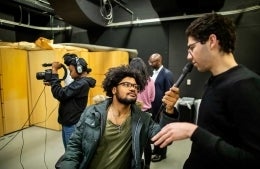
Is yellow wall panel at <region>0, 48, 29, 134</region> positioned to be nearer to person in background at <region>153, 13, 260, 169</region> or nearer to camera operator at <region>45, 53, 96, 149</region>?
camera operator at <region>45, 53, 96, 149</region>

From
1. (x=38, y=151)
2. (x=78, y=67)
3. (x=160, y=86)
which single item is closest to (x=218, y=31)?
(x=78, y=67)

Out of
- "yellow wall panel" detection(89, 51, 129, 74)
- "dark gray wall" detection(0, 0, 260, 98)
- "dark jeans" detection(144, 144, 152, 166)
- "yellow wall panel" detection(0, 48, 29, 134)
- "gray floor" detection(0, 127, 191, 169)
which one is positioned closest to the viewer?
"dark jeans" detection(144, 144, 152, 166)

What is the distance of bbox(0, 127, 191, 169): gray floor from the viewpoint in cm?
298

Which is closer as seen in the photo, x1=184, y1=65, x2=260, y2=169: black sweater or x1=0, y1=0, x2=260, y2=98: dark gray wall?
x1=184, y1=65, x2=260, y2=169: black sweater

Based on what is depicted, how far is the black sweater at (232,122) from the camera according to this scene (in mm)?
749

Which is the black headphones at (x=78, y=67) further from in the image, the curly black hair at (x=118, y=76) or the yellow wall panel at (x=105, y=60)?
the yellow wall panel at (x=105, y=60)

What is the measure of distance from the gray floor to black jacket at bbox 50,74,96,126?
3.44 feet

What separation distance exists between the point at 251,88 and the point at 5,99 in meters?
4.49

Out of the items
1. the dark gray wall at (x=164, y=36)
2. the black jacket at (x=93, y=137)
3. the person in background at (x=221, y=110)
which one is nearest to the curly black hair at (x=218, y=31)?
the person in background at (x=221, y=110)

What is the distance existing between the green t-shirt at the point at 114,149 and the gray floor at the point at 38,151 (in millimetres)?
1500

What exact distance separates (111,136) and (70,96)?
3.15ft

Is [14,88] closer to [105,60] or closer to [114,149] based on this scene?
[105,60]

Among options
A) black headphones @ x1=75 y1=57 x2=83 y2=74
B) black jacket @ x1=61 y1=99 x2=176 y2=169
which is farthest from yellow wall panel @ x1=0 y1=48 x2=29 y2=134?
black jacket @ x1=61 y1=99 x2=176 y2=169

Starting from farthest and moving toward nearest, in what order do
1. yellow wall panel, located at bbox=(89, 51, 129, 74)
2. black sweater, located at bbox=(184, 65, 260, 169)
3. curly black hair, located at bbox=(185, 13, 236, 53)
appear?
1. yellow wall panel, located at bbox=(89, 51, 129, 74)
2. curly black hair, located at bbox=(185, 13, 236, 53)
3. black sweater, located at bbox=(184, 65, 260, 169)
